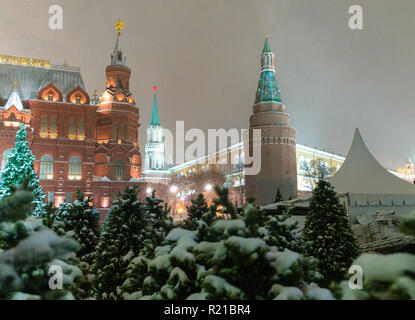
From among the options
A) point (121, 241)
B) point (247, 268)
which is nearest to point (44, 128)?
point (121, 241)

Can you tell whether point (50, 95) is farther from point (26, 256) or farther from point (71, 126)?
point (26, 256)

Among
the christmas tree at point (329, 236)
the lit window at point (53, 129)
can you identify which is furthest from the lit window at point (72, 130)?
the christmas tree at point (329, 236)

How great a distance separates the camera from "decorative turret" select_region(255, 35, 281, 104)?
2475 inches

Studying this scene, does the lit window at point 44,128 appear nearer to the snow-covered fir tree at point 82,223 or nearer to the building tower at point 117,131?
the building tower at point 117,131

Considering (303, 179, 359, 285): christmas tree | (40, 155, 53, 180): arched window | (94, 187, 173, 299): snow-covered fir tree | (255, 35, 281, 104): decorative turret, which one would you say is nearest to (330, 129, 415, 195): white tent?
(303, 179, 359, 285): christmas tree

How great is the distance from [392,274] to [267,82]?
203ft

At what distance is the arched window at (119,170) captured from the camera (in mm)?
50619

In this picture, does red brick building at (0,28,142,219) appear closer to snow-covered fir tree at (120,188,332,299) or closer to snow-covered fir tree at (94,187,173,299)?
snow-covered fir tree at (94,187,173,299)

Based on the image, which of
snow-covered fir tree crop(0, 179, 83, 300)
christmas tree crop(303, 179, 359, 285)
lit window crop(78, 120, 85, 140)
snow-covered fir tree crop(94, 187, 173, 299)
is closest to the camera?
snow-covered fir tree crop(0, 179, 83, 300)

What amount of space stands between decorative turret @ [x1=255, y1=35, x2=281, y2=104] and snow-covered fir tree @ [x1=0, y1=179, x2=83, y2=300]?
59.9 m

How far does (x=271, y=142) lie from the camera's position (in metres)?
60.5

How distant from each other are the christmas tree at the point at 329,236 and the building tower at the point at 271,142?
42.8m
